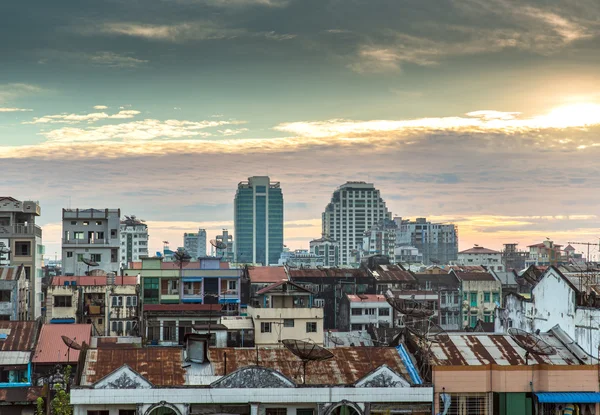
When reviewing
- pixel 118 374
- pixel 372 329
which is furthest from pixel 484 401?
pixel 372 329

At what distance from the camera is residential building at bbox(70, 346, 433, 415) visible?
3744 centimetres

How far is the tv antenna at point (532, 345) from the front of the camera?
40.8 m

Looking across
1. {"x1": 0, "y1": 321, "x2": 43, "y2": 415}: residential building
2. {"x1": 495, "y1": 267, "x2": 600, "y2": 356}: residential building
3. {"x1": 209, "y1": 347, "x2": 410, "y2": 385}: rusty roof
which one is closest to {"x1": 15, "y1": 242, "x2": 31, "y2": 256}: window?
{"x1": 0, "y1": 321, "x2": 43, "y2": 415}: residential building

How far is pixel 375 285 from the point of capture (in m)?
97.4

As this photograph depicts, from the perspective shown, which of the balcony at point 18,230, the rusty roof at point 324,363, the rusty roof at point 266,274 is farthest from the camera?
A: the rusty roof at point 266,274

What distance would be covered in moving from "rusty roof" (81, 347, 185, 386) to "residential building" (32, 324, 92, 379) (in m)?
6.01

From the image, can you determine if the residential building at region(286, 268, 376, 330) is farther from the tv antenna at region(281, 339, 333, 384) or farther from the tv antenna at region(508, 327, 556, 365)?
the tv antenna at region(281, 339, 333, 384)

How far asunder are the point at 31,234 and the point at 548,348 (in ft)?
170

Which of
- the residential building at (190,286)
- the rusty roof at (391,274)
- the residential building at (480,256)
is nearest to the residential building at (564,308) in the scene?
the residential building at (190,286)

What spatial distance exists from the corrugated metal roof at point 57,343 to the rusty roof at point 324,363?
33.7ft

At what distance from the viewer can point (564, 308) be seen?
150ft

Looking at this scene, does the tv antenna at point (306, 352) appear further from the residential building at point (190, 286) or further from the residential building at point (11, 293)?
the residential building at point (190, 286)

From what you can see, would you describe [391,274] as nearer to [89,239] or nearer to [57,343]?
[89,239]

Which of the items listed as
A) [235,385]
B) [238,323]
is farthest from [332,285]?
[235,385]
